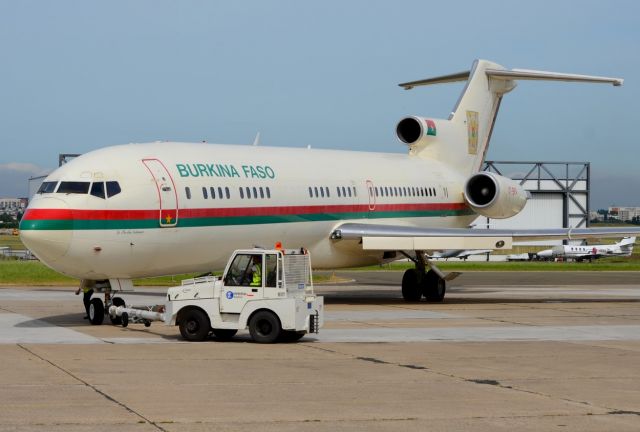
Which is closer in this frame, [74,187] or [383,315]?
[74,187]

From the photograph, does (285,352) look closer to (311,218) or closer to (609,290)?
(311,218)

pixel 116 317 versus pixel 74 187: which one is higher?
pixel 74 187

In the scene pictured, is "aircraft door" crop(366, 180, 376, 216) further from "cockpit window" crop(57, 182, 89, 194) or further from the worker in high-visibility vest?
the worker in high-visibility vest

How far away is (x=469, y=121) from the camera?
36781mm

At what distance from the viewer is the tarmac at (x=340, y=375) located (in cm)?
1095

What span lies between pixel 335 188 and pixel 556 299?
8.13 meters

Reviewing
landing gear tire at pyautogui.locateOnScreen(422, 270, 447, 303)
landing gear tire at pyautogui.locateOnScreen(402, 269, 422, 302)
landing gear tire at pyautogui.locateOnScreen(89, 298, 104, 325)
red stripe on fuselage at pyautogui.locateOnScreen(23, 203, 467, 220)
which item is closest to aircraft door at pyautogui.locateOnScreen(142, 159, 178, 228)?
red stripe on fuselage at pyautogui.locateOnScreen(23, 203, 467, 220)

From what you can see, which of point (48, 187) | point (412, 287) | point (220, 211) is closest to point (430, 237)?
point (412, 287)

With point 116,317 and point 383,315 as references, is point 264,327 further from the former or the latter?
point 383,315

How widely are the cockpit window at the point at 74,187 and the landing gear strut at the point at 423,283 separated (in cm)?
1224

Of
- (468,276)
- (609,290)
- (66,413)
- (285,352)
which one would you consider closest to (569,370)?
(285,352)

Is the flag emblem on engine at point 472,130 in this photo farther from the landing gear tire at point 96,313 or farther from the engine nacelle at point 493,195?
the landing gear tire at point 96,313

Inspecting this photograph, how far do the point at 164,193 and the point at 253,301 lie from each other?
16.3 ft

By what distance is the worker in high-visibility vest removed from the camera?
62.9 ft
